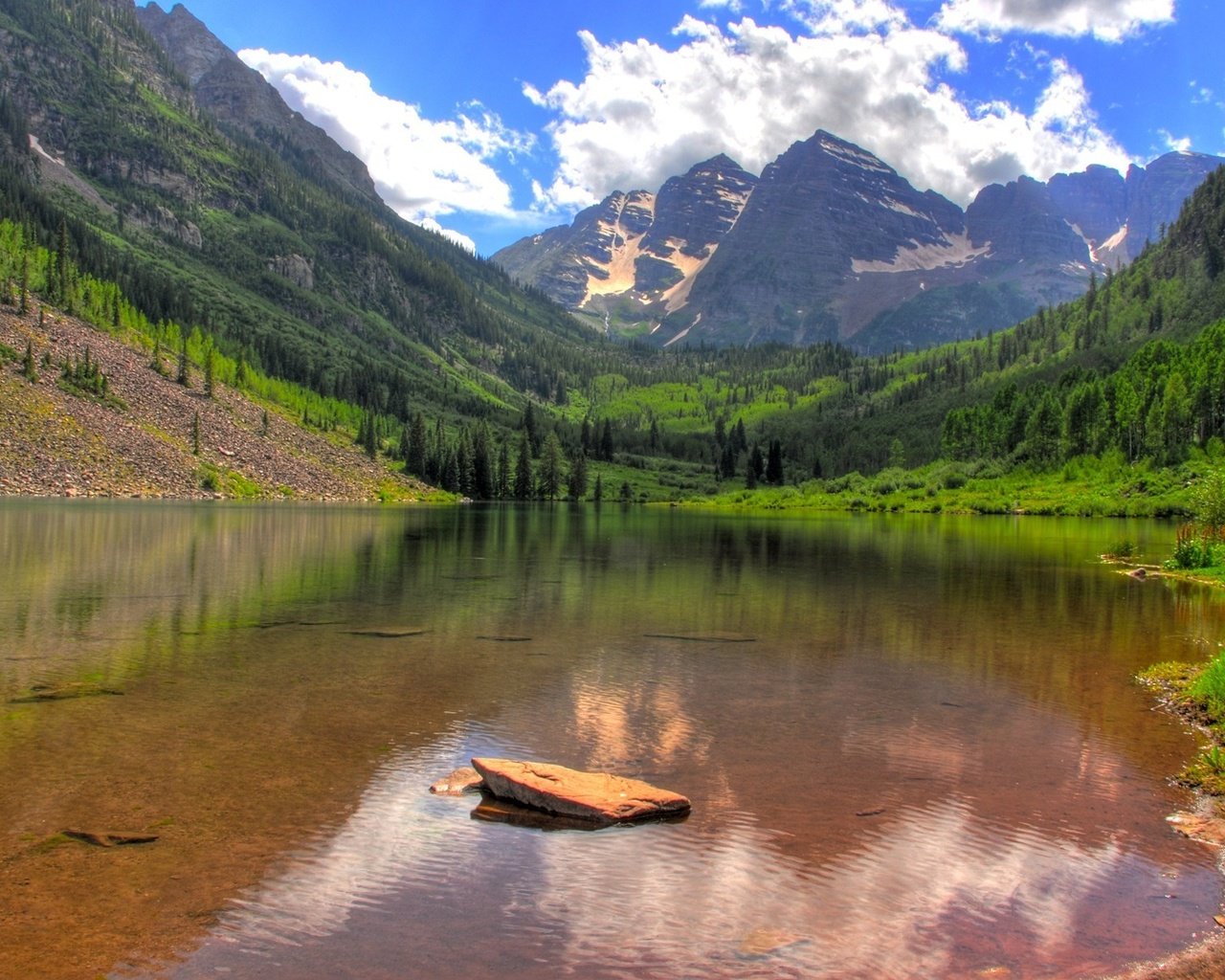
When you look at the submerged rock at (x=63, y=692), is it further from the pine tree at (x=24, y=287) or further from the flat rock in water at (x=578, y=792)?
the pine tree at (x=24, y=287)

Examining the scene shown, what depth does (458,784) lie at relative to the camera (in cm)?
1475

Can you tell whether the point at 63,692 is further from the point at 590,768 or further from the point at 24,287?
the point at 24,287

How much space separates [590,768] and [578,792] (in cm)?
221

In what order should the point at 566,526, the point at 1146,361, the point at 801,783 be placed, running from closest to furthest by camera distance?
the point at 801,783 < the point at 566,526 < the point at 1146,361

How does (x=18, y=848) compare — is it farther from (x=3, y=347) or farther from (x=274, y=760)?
(x=3, y=347)

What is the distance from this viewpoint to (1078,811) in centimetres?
1431

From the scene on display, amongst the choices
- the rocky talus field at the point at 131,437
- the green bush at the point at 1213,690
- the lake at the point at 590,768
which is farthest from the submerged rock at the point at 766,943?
the rocky talus field at the point at 131,437

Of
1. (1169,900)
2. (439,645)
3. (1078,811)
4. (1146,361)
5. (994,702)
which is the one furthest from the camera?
(1146,361)

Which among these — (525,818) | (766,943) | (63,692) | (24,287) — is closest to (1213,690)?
(766,943)

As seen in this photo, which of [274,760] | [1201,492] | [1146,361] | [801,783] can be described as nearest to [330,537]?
[274,760]

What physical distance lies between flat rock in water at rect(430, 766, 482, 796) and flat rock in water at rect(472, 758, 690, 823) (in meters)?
0.23

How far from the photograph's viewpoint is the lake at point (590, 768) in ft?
32.2

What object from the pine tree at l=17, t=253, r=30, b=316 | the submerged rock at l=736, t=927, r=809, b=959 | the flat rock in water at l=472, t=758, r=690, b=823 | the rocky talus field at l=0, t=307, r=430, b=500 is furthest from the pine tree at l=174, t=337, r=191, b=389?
the submerged rock at l=736, t=927, r=809, b=959

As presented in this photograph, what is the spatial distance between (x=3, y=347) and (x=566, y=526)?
368ft
